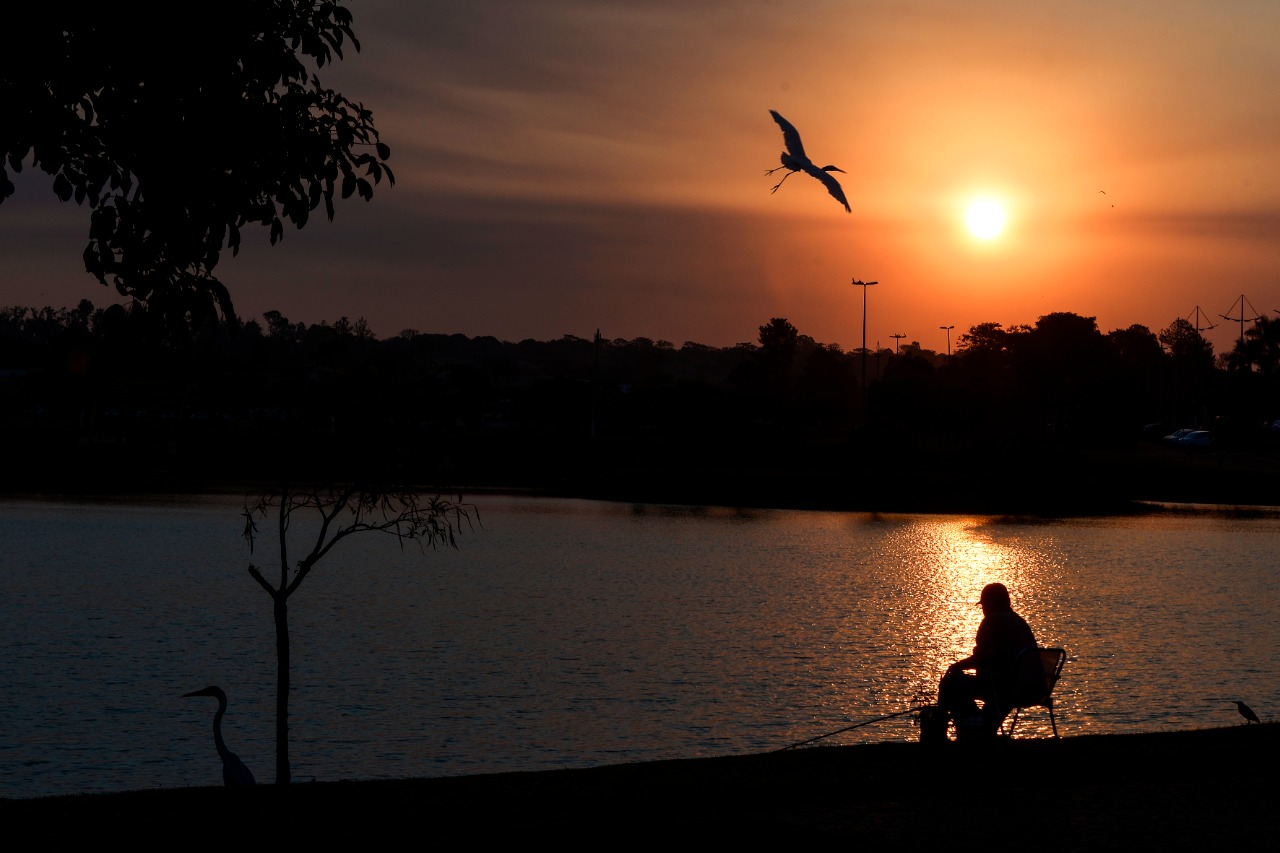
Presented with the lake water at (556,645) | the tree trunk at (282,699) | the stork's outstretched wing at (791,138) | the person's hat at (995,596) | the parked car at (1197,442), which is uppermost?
the stork's outstretched wing at (791,138)

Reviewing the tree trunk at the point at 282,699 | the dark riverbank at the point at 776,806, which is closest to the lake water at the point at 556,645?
the tree trunk at the point at 282,699

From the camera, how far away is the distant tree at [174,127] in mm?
8719

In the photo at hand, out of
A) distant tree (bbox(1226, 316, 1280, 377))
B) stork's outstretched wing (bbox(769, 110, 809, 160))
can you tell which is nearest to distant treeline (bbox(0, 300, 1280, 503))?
distant tree (bbox(1226, 316, 1280, 377))

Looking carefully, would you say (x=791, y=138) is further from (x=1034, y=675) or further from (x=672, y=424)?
(x=672, y=424)

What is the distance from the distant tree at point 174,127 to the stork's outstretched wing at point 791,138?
10.6 metres

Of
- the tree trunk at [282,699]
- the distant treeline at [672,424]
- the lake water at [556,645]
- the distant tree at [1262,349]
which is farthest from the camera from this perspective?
the distant tree at [1262,349]

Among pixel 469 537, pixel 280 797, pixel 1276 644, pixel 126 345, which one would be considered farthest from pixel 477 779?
pixel 469 537

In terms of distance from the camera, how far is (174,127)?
907 cm

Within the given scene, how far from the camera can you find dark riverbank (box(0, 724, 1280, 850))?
27.8ft

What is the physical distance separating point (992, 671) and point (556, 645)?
17.0 meters

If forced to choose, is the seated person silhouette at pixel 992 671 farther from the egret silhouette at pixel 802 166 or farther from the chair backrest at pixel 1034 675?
the egret silhouette at pixel 802 166

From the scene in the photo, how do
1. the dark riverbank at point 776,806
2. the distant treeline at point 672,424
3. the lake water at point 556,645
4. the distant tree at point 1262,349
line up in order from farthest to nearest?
the distant tree at point 1262,349, the distant treeline at point 672,424, the lake water at point 556,645, the dark riverbank at point 776,806

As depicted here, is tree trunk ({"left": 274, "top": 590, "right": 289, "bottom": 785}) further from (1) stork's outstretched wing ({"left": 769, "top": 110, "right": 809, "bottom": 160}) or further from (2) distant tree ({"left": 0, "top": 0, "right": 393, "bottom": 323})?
(1) stork's outstretched wing ({"left": 769, "top": 110, "right": 809, "bottom": 160})

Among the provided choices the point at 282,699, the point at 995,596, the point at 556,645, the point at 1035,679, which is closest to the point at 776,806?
the point at 1035,679
